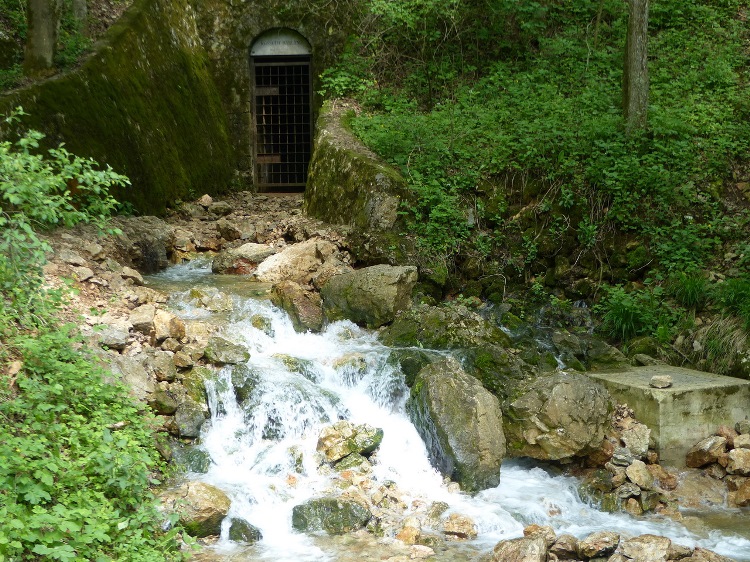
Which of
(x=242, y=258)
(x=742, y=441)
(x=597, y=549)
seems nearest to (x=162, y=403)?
(x=597, y=549)

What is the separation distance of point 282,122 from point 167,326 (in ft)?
29.4

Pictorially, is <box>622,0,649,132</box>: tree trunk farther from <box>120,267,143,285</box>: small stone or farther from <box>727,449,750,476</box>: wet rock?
<box>120,267,143,285</box>: small stone

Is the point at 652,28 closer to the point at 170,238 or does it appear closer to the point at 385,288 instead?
the point at 385,288

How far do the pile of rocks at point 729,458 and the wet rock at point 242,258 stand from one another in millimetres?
5873

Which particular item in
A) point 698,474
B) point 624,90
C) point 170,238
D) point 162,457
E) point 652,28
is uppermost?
point 652,28

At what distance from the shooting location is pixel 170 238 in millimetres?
10469

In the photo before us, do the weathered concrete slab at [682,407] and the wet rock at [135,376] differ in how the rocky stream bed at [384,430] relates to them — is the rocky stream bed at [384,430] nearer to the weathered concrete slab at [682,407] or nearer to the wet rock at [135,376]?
the wet rock at [135,376]

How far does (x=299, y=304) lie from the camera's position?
8.46 meters

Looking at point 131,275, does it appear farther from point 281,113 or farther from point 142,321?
point 281,113

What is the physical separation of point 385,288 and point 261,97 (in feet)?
26.4

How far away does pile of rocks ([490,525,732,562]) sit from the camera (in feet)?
17.0

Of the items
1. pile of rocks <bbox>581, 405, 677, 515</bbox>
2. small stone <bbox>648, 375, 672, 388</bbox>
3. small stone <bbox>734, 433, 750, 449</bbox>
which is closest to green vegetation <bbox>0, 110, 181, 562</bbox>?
pile of rocks <bbox>581, 405, 677, 515</bbox>

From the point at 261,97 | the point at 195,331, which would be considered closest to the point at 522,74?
the point at 261,97

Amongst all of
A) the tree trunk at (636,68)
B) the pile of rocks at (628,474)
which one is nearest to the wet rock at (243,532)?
the pile of rocks at (628,474)
